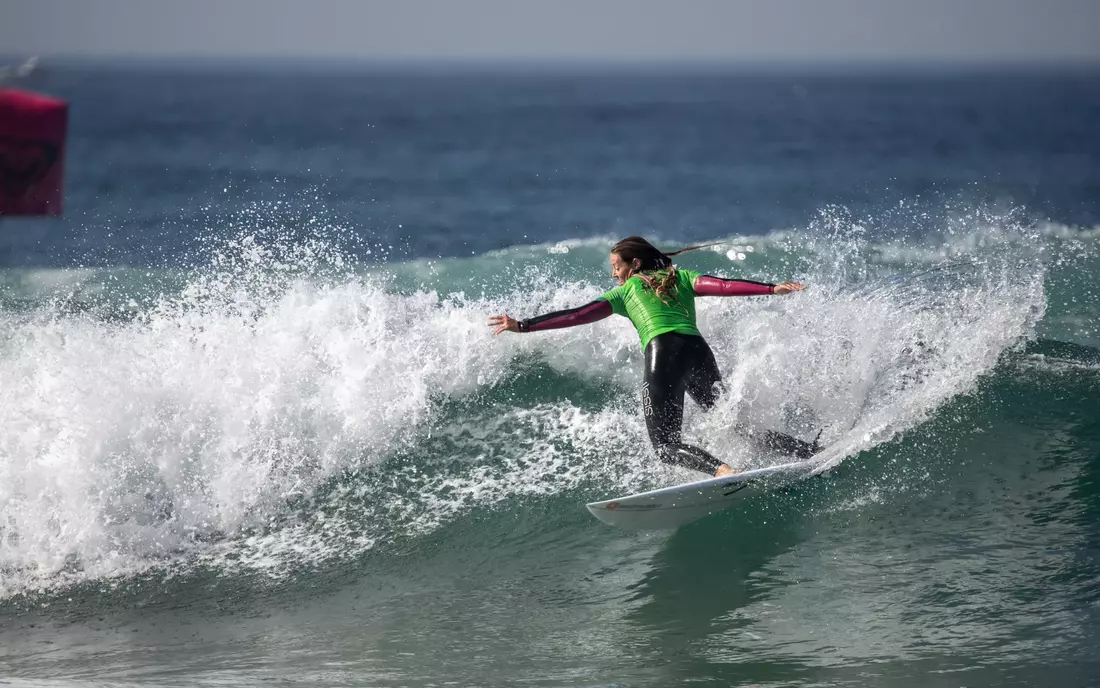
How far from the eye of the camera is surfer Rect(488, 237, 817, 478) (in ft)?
22.2

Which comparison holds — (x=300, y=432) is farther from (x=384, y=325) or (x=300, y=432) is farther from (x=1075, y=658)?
(x=1075, y=658)

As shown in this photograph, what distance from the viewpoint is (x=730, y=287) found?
6934mm

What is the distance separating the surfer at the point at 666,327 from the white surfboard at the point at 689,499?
15 cm

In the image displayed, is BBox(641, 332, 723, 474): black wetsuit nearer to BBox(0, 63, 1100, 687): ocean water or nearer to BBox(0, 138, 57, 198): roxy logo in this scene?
BBox(0, 63, 1100, 687): ocean water

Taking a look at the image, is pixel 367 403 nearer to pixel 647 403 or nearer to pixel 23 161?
→ pixel 647 403

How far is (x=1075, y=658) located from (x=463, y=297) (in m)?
7.29

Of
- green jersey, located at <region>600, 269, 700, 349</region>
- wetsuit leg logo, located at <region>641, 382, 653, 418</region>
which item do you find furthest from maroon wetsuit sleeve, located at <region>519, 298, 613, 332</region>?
wetsuit leg logo, located at <region>641, 382, 653, 418</region>

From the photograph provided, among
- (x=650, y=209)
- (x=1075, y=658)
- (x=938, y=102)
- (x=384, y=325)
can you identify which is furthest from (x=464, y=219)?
(x=938, y=102)

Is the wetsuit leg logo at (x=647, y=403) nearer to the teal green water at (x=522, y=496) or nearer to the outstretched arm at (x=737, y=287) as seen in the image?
the teal green water at (x=522, y=496)

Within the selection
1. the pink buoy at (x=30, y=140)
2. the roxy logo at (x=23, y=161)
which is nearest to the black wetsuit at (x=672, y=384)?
the pink buoy at (x=30, y=140)

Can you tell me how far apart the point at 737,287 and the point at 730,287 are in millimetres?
42

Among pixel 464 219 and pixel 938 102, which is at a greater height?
pixel 938 102

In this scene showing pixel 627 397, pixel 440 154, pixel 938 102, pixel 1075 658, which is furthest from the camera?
pixel 938 102

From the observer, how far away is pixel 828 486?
717cm
